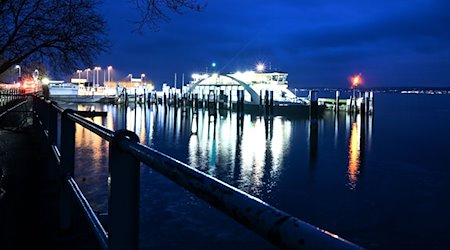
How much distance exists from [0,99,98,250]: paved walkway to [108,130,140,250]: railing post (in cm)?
272

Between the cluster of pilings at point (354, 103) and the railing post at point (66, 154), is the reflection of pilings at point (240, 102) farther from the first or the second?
the railing post at point (66, 154)

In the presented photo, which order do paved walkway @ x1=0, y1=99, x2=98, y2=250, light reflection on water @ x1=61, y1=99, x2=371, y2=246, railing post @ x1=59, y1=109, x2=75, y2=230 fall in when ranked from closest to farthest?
1. railing post @ x1=59, y1=109, x2=75, y2=230
2. paved walkway @ x1=0, y1=99, x2=98, y2=250
3. light reflection on water @ x1=61, y1=99, x2=371, y2=246

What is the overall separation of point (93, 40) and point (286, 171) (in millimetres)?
10393

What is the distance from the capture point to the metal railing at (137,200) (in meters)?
0.95

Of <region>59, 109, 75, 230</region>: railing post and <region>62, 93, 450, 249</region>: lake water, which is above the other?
<region>59, 109, 75, 230</region>: railing post

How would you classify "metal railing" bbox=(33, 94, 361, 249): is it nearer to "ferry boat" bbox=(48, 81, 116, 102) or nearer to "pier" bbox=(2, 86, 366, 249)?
"pier" bbox=(2, 86, 366, 249)

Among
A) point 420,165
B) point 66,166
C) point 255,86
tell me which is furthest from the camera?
point 255,86

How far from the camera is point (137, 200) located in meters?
2.10

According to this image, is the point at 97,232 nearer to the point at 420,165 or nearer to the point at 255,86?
the point at 420,165

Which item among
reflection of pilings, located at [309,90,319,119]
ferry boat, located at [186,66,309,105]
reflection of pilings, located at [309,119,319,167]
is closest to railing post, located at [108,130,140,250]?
reflection of pilings, located at [309,119,319,167]

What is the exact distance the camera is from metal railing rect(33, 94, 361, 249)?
95 cm

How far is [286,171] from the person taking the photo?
698 inches

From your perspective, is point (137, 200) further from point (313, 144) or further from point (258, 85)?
point (258, 85)

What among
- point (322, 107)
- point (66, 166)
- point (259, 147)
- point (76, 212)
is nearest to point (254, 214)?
point (66, 166)
